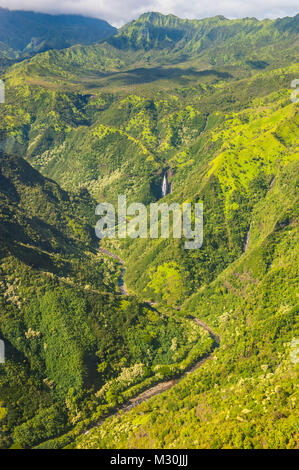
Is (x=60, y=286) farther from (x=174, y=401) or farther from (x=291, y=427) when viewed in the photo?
(x=291, y=427)

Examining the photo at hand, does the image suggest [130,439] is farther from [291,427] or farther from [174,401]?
[291,427]

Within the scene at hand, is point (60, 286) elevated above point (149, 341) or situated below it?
above

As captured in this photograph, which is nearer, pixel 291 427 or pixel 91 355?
pixel 291 427

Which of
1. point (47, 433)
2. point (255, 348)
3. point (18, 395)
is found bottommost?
point (47, 433)

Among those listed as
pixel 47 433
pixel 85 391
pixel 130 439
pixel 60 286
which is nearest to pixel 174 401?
pixel 130 439
